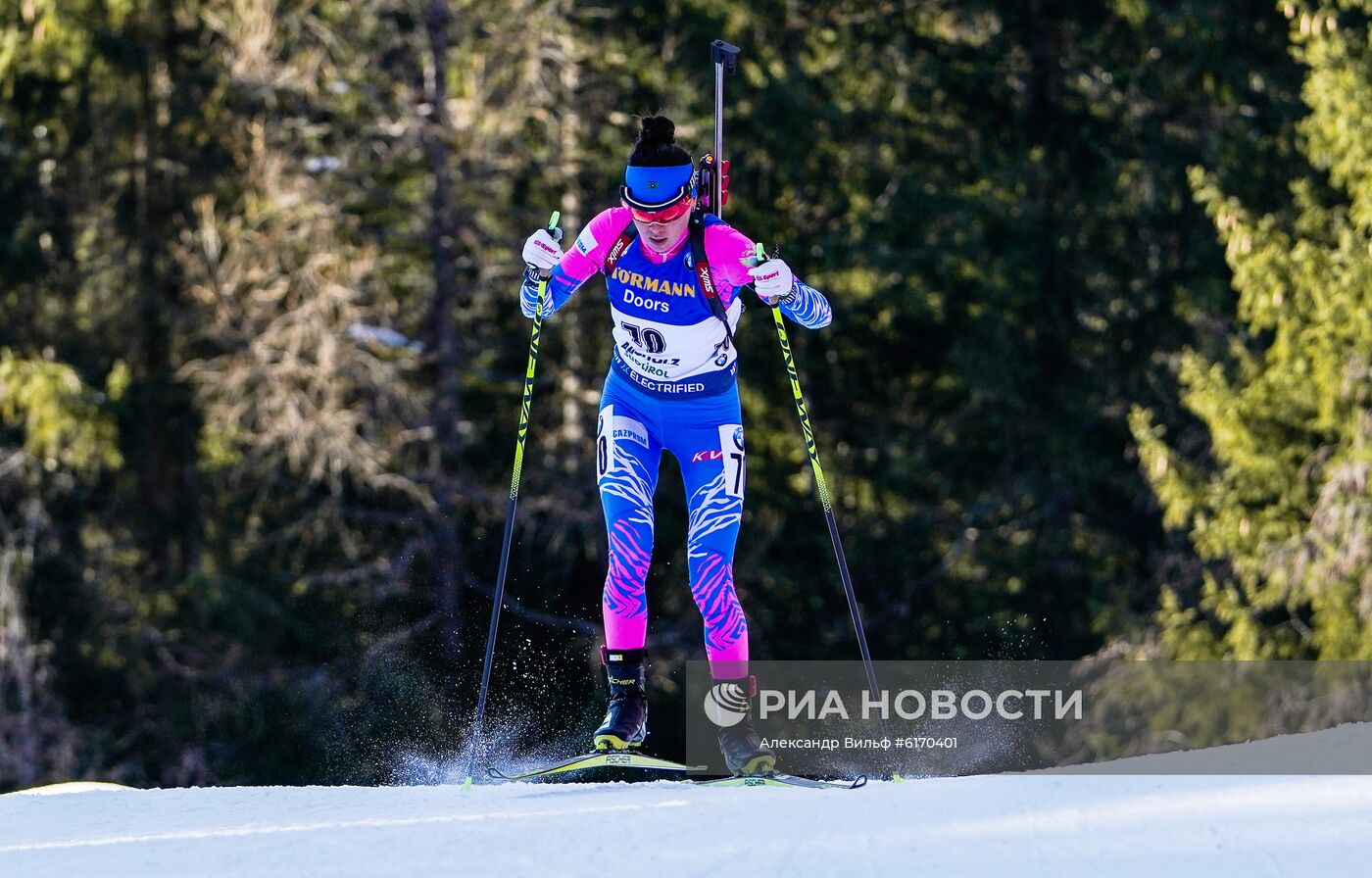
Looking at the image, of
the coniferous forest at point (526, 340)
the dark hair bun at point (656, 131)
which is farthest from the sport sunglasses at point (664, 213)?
the coniferous forest at point (526, 340)

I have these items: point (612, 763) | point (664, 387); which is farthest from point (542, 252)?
point (612, 763)

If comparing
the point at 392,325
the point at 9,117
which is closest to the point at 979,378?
the point at 392,325

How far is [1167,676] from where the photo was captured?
1809cm

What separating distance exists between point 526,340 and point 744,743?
13161 mm

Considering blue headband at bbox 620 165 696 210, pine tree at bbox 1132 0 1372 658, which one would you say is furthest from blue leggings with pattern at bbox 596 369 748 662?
pine tree at bbox 1132 0 1372 658

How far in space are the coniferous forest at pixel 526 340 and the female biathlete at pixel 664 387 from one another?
10.2 m

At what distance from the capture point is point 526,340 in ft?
67.5

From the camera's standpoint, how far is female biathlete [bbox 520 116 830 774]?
24.6 ft

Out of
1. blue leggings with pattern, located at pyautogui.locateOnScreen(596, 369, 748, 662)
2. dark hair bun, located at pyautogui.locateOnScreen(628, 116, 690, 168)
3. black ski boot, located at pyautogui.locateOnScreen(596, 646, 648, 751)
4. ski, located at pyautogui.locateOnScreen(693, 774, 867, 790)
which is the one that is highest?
dark hair bun, located at pyautogui.locateOnScreen(628, 116, 690, 168)

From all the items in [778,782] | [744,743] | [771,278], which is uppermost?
[771,278]

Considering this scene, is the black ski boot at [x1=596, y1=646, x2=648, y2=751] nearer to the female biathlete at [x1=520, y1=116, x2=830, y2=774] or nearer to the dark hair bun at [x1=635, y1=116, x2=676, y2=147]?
the female biathlete at [x1=520, y1=116, x2=830, y2=774]

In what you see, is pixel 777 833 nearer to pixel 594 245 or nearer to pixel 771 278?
pixel 771 278

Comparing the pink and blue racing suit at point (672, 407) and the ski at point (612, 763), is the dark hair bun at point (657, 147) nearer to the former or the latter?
the pink and blue racing suit at point (672, 407)

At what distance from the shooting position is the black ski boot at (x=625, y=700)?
7.74 metres
